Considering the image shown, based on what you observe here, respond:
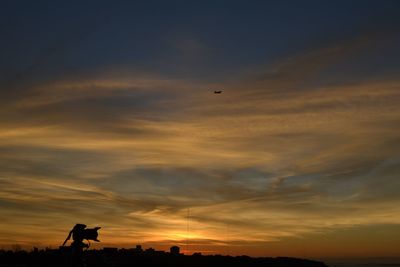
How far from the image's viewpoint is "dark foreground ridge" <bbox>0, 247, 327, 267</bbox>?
81.8ft

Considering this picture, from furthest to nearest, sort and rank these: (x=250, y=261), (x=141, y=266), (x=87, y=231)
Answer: (x=250, y=261) → (x=141, y=266) → (x=87, y=231)

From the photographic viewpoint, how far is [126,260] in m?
58.6

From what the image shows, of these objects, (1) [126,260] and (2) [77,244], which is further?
(1) [126,260]

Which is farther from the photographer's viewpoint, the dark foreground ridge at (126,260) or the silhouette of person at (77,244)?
the dark foreground ridge at (126,260)

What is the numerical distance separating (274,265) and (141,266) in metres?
44.0

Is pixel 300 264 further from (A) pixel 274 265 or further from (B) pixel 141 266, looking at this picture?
(B) pixel 141 266

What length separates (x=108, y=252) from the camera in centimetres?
5850

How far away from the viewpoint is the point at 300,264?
109m

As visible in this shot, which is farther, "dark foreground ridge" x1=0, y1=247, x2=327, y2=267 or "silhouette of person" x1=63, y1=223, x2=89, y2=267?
"dark foreground ridge" x1=0, y1=247, x2=327, y2=267

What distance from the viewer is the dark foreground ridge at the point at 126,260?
24.9m

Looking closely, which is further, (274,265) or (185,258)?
(274,265)

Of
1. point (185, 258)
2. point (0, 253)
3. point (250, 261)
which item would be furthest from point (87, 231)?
point (250, 261)

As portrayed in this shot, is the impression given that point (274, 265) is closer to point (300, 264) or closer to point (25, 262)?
point (300, 264)

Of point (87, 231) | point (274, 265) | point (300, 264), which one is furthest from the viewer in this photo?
point (300, 264)
